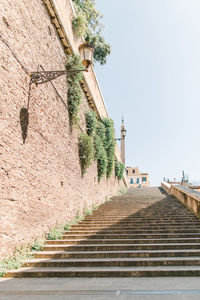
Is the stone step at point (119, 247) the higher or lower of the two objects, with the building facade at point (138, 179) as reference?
lower

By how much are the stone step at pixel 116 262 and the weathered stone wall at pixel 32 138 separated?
25.6 inches

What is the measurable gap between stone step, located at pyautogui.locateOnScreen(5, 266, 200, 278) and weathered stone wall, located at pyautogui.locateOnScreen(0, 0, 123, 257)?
557 millimetres

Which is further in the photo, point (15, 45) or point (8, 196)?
point (15, 45)

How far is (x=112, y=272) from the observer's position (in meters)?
4.38

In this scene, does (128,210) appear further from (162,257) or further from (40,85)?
(40,85)

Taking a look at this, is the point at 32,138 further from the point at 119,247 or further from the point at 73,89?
the point at 73,89

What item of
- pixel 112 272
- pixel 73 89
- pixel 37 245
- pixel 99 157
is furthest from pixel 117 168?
pixel 112 272

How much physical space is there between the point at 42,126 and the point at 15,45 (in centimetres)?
194

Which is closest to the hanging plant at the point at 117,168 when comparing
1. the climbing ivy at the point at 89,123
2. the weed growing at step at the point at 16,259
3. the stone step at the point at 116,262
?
the climbing ivy at the point at 89,123

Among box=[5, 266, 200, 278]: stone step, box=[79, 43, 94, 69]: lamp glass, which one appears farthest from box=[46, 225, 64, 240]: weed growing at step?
box=[79, 43, 94, 69]: lamp glass

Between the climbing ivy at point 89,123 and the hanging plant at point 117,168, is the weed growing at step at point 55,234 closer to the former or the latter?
the climbing ivy at point 89,123

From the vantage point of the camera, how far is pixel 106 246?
5723 mm

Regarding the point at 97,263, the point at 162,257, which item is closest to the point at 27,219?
the point at 97,263

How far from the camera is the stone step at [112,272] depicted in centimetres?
427
